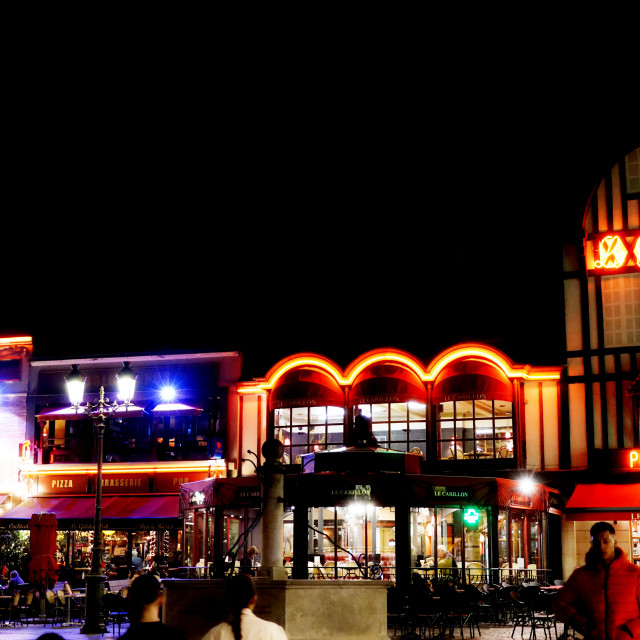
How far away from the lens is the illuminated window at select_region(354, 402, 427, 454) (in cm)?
2791

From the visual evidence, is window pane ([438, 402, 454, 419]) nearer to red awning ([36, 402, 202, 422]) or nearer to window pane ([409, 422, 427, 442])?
window pane ([409, 422, 427, 442])

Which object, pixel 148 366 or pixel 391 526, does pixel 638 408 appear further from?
pixel 148 366

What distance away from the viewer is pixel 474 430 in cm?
2700

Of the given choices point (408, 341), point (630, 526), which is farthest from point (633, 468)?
point (408, 341)

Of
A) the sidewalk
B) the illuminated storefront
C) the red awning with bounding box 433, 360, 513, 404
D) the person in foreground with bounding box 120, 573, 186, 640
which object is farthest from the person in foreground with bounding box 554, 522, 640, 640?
the red awning with bounding box 433, 360, 513, 404

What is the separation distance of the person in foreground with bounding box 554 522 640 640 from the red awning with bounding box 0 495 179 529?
2304 cm

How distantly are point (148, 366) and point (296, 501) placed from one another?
10.9 metres

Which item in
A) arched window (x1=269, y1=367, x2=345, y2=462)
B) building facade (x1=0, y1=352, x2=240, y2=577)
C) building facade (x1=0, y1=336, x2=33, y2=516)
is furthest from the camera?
building facade (x1=0, y1=336, x2=33, y2=516)

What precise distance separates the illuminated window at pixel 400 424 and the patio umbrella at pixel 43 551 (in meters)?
9.53

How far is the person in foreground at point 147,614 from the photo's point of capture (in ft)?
16.9

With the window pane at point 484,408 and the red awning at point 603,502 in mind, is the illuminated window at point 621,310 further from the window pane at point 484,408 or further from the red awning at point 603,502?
the red awning at point 603,502

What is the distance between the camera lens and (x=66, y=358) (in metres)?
31.9

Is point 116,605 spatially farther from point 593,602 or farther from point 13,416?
point 13,416

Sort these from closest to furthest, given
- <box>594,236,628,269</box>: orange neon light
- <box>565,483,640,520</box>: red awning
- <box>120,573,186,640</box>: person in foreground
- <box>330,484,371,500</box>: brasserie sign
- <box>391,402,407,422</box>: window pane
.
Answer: <box>120,573,186,640</box>: person in foreground → <box>330,484,371,500</box>: brasserie sign → <box>565,483,640,520</box>: red awning → <box>594,236,628,269</box>: orange neon light → <box>391,402,407,422</box>: window pane
